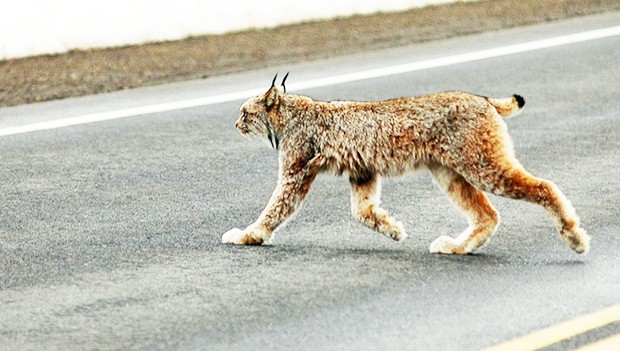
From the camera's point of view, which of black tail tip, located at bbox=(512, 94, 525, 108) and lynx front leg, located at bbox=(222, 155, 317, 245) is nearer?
black tail tip, located at bbox=(512, 94, 525, 108)

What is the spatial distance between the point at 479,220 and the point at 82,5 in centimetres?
599

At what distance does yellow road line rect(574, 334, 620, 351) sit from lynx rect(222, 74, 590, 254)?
46.5 inches

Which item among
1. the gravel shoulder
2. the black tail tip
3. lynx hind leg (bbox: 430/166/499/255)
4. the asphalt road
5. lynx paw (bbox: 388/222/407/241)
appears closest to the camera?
the asphalt road

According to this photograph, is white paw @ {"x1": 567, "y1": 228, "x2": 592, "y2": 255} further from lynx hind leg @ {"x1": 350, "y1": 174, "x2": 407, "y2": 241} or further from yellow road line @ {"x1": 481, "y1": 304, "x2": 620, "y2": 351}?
lynx hind leg @ {"x1": 350, "y1": 174, "x2": 407, "y2": 241}

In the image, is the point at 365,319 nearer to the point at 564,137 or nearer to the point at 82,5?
the point at 564,137

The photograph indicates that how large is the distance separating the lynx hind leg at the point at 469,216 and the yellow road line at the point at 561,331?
1.07m

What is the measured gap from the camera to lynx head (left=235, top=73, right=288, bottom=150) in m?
7.93

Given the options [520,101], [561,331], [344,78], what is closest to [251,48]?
[344,78]

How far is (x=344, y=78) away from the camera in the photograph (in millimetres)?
12367

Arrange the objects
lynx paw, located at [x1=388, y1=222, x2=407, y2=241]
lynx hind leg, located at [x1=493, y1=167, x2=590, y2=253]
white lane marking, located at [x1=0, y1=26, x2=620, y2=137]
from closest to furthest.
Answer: lynx hind leg, located at [x1=493, y1=167, x2=590, y2=253] → lynx paw, located at [x1=388, y1=222, x2=407, y2=241] → white lane marking, located at [x1=0, y1=26, x2=620, y2=137]

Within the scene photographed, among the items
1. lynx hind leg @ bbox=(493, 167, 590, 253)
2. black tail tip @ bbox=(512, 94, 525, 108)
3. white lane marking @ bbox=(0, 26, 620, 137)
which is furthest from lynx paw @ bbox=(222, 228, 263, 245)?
white lane marking @ bbox=(0, 26, 620, 137)

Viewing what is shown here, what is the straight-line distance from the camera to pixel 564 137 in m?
10.2

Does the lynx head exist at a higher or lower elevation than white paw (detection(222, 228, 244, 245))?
higher

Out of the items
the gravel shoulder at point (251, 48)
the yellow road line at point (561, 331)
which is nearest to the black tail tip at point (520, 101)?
the yellow road line at point (561, 331)
